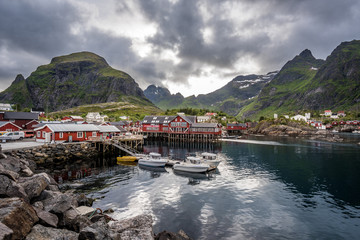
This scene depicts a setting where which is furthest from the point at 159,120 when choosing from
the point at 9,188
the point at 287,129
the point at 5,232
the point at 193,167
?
the point at 287,129

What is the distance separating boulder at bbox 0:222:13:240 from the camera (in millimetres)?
8664

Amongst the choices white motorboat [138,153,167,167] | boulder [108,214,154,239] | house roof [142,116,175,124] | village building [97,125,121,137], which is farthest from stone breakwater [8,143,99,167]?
house roof [142,116,175,124]

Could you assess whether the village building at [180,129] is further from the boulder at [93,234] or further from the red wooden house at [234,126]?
the boulder at [93,234]

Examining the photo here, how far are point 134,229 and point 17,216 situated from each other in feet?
23.2

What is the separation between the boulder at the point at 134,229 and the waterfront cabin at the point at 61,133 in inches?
1630

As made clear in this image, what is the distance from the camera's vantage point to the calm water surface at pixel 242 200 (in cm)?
1897

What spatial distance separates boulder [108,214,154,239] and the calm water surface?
4.19m

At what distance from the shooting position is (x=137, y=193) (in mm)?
27203

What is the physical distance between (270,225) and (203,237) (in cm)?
739

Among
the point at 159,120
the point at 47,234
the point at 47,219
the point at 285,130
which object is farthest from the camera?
the point at 285,130

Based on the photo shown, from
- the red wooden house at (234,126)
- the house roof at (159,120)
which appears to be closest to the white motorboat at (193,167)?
the house roof at (159,120)

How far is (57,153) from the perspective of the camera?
4250cm

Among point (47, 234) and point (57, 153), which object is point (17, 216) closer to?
point (47, 234)

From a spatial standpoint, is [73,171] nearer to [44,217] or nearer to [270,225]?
[44,217]
